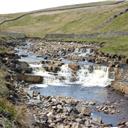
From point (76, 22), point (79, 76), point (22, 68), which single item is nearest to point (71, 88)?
point (79, 76)

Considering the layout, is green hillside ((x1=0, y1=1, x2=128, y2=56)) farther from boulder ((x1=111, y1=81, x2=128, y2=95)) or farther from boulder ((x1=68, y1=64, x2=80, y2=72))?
boulder ((x1=111, y1=81, x2=128, y2=95))

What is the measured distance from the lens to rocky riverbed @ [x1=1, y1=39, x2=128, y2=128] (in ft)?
112

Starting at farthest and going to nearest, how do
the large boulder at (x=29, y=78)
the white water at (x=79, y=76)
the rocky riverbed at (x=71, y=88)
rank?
1. the white water at (x=79, y=76)
2. the large boulder at (x=29, y=78)
3. the rocky riverbed at (x=71, y=88)

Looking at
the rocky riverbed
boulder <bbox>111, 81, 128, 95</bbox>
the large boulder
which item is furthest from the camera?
the large boulder

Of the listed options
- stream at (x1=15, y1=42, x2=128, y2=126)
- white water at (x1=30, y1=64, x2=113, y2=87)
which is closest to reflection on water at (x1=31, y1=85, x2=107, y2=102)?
stream at (x1=15, y1=42, x2=128, y2=126)

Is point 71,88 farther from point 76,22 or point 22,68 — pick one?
point 76,22

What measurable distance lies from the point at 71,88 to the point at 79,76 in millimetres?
8308

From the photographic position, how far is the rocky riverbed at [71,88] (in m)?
34.3

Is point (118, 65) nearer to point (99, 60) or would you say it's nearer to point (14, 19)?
point (99, 60)

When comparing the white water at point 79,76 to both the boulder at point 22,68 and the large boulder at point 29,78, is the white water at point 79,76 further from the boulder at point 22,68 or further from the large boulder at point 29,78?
the boulder at point 22,68

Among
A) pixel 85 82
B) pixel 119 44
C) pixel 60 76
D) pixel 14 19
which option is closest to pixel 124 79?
pixel 85 82

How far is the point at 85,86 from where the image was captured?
54.4 m

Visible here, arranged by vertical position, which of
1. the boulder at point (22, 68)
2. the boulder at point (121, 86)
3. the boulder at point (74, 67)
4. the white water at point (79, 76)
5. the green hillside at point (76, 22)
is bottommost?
the green hillside at point (76, 22)

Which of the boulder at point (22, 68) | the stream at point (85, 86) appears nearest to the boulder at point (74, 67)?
the stream at point (85, 86)
